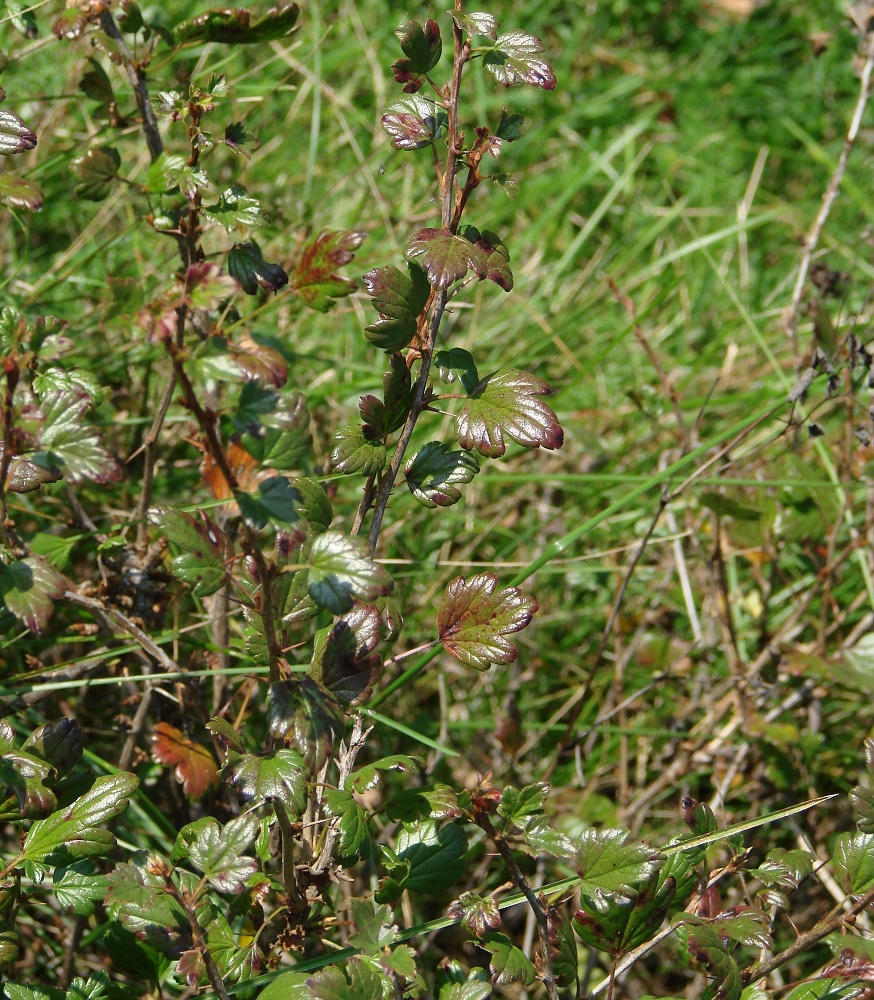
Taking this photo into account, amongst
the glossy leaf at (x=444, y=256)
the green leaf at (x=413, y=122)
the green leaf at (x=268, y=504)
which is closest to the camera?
the green leaf at (x=268, y=504)

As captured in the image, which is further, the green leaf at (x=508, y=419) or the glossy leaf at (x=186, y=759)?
the glossy leaf at (x=186, y=759)

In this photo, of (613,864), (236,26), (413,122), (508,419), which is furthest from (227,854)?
(236,26)

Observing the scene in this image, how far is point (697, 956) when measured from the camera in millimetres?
1264

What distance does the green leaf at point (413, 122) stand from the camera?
1315mm

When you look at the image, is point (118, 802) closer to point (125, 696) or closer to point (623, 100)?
point (125, 696)

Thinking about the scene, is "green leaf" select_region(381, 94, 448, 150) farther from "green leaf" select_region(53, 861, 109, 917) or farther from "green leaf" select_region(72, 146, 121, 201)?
"green leaf" select_region(53, 861, 109, 917)

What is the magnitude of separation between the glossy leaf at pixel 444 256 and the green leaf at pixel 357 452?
233 millimetres

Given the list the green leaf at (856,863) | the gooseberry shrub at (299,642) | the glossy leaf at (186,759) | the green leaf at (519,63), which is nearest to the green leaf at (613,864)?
the gooseberry shrub at (299,642)

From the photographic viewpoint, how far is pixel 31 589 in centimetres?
115

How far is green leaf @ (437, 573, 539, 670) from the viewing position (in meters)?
1.32

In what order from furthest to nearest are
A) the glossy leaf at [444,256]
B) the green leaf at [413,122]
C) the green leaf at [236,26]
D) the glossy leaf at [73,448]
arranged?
the green leaf at [236,26] → the green leaf at [413,122] → the glossy leaf at [444,256] → the glossy leaf at [73,448]

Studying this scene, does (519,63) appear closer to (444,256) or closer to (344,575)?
(444,256)

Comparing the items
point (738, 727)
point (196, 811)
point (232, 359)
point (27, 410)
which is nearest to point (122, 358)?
point (196, 811)

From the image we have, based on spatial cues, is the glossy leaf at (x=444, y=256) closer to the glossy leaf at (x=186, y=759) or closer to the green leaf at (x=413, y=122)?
the green leaf at (x=413, y=122)
